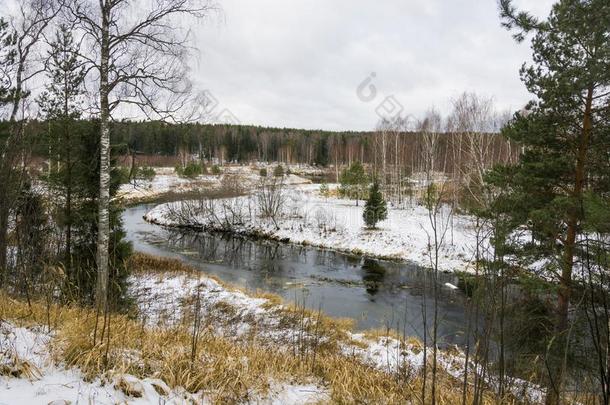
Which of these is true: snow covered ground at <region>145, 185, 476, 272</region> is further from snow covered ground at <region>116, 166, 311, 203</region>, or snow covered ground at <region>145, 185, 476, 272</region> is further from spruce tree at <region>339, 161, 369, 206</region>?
snow covered ground at <region>116, 166, 311, 203</region>

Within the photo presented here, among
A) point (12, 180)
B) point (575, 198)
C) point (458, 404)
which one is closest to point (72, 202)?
point (12, 180)

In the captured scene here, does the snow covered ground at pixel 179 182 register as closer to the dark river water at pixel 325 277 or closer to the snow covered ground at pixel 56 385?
the dark river water at pixel 325 277

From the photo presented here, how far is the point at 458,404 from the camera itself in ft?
10.6

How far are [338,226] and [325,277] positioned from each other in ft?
29.1

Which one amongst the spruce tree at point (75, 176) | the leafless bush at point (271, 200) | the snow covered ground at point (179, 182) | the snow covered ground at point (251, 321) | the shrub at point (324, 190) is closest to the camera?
the snow covered ground at point (251, 321)

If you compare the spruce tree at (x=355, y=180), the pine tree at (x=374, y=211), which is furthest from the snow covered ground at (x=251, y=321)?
the spruce tree at (x=355, y=180)

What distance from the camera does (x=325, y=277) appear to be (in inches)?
641

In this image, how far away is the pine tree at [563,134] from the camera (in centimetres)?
660

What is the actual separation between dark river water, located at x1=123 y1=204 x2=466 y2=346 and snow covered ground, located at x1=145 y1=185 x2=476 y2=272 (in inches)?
50.3

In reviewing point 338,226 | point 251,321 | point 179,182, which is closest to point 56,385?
point 251,321

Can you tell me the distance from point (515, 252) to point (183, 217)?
80.3 ft

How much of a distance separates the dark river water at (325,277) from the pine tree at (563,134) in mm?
2843

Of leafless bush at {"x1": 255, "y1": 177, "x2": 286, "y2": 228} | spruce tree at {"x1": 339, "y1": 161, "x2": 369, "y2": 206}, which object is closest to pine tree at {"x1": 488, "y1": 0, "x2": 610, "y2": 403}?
leafless bush at {"x1": 255, "y1": 177, "x2": 286, "y2": 228}

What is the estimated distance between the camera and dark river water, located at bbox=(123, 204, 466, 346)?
1185 centimetres
